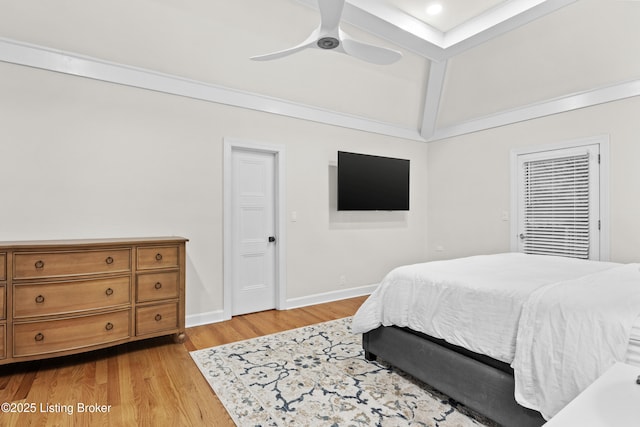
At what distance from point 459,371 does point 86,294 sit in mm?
2771

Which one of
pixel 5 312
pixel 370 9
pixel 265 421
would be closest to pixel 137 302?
pixel 5 312

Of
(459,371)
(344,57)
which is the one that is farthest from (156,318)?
(344,57)

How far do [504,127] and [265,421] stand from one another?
15.4 ft

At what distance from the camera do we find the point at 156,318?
2.93 meters

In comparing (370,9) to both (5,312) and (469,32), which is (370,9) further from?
(5,312)

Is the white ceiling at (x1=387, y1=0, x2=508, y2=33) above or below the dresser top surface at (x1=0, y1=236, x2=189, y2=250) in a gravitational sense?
above

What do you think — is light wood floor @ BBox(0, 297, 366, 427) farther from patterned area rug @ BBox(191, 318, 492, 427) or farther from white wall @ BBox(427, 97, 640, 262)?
white wall @ BBox(427, 97, 640, 262)

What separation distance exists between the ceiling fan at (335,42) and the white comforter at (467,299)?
5.48 ft

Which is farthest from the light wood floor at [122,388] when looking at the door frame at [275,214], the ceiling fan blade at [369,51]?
the ceiling fan blade at [369,51]

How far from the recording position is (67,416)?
6.39 ft

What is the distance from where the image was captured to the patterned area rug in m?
1.93

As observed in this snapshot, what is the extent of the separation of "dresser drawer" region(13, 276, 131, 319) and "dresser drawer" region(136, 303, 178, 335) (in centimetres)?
19

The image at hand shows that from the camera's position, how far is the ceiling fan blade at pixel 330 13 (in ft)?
6.46

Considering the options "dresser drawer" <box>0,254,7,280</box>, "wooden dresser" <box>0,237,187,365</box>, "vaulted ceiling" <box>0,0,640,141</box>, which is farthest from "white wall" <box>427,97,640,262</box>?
"dresser drawer" <box>0,254,7,280</box>
